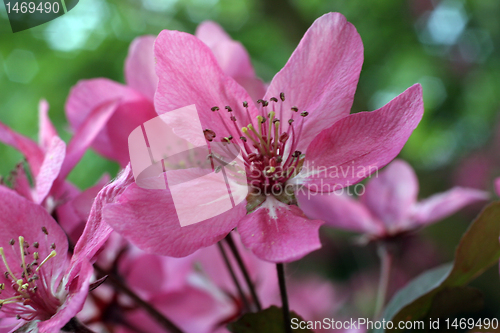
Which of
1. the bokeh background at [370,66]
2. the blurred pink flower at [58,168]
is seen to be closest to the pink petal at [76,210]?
the blurred pink flower at [58,168]

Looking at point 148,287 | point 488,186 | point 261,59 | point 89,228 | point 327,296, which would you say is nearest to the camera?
point 89,228

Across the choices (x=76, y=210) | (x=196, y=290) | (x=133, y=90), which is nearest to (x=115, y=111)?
(x=133, y=90)

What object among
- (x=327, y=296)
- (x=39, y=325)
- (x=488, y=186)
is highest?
(x=39, y=325)

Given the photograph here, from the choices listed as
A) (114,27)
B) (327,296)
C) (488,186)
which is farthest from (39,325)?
(488,186)

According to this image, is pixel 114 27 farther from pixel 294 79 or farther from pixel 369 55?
pixel 294 79

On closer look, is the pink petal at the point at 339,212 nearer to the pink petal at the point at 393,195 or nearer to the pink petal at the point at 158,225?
the pink petal at the point at 393,195

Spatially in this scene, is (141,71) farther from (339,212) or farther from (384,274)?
(384,274)
